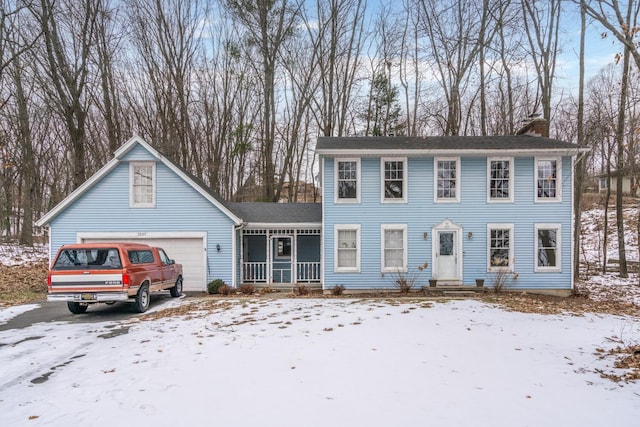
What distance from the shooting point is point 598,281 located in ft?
67.3

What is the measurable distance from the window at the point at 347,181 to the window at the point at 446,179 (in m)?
3.27

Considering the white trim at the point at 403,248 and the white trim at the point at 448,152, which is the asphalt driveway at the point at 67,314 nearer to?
the white trim at the point at 403,248

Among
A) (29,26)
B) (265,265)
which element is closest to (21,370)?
(265,265)

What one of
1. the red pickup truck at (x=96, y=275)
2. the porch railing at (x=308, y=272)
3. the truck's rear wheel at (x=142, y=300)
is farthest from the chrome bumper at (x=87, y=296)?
the porch railing at (x=308, y=272)

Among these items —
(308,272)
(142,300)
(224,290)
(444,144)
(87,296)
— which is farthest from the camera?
(308,272)

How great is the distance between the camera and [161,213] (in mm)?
15883

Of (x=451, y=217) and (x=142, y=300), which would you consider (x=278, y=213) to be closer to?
(x=451, y=217)

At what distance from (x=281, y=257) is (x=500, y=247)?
9.44 meters

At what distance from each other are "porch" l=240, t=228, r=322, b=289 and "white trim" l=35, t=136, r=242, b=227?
2267 millimetres

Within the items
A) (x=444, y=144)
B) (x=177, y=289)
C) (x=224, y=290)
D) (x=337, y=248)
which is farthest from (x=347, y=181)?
(x=177, y=289)

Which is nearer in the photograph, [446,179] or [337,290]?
[337,290]

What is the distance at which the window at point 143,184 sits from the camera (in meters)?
15.9

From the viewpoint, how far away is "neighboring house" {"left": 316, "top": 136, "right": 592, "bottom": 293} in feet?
51.5

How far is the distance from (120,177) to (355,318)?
1147 cm
